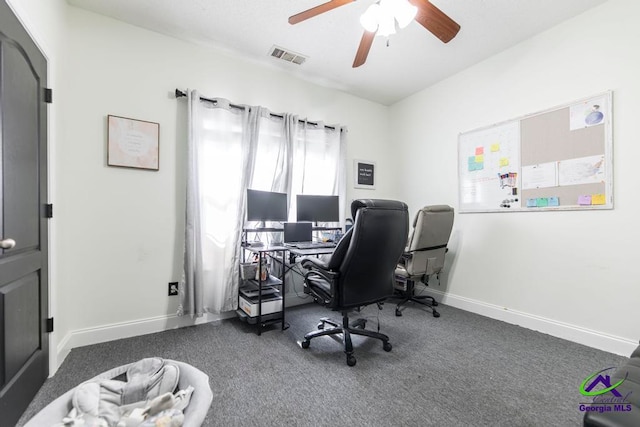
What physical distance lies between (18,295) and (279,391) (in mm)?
1429

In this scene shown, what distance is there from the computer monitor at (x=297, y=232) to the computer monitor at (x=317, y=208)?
0.12 metres

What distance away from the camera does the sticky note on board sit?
6.94 feet

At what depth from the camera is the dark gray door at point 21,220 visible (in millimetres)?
1197

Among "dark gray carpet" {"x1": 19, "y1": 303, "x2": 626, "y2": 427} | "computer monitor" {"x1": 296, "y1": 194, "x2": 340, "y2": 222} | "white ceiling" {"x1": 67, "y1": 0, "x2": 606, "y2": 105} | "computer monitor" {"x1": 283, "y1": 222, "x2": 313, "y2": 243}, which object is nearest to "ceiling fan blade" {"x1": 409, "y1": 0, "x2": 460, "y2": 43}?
"white ceiling" {"x1": 67, "y1": 0, "x2": 606, "y2": 105}

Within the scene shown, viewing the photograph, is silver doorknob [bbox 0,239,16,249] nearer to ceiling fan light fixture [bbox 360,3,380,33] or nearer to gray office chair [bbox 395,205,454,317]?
A: ceiling fan light fixture [bbox 360,3,380,33]

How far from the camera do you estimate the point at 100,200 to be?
7.05 ft

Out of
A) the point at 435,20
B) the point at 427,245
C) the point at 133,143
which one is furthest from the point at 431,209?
the point at 133,143

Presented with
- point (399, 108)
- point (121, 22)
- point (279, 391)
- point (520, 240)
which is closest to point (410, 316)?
point (520, 240)

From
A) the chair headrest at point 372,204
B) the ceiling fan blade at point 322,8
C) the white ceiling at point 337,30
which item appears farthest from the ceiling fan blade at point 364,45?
the chair headrest at point 372,204

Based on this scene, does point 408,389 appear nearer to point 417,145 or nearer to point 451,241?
point 451,241

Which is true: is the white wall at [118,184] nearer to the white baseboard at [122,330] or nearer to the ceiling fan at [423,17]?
the white baseboard at [122,330]

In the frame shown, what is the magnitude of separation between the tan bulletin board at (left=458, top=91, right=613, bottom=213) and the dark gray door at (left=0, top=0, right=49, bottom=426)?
11.6 feet

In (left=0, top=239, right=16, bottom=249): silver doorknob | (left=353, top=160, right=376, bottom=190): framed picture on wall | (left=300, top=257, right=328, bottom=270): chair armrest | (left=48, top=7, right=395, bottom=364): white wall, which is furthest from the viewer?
(left=353, top=160, right=376, bottom=190): framed picture on wall

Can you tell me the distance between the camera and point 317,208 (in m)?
3.06
